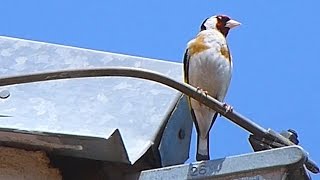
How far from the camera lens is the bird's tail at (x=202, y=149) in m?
2.67

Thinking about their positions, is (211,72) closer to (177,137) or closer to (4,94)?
(177,137)

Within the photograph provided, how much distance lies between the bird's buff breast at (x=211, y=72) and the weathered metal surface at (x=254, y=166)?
122 cm

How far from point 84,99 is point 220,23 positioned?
1.54 metres

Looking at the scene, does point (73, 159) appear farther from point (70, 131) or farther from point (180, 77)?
point (180, 77)

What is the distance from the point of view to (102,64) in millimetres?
2717

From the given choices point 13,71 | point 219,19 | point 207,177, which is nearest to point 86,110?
point 13,71

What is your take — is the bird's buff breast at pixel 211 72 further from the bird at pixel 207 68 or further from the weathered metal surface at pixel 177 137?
the weathered metal surface at pixel 177 137

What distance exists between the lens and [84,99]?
101 inches

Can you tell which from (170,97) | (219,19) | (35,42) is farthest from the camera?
(219,19)

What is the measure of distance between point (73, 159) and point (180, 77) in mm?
446

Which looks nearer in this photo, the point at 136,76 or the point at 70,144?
the point at 136,76

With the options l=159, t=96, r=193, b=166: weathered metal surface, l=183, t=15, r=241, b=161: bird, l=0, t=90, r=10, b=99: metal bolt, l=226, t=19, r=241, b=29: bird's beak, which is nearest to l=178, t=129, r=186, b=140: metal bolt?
l=159, t=96, r=193, b=166: weathered metal surface

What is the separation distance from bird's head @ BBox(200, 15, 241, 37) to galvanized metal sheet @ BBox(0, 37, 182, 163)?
3.90 feet

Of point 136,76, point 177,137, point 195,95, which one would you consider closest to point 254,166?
point 195,95
